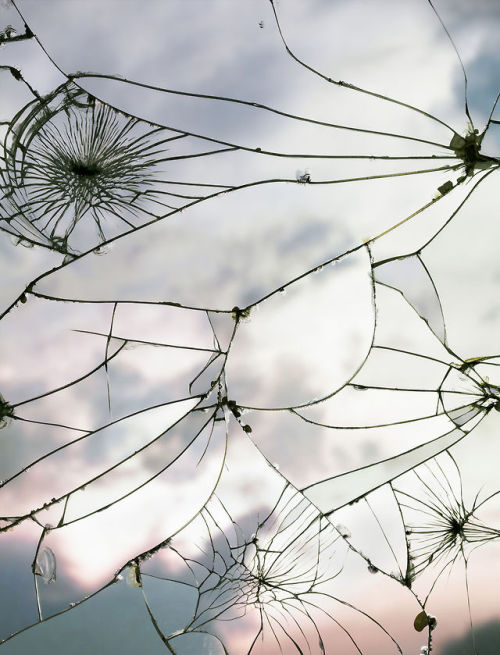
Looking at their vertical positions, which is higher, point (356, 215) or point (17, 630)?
point (356, 215)

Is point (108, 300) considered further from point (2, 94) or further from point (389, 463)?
point (389, 463)

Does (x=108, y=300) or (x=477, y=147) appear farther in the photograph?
(x=108, y=300)

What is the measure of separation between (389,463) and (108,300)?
18.6 inches

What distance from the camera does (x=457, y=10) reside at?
0.80m

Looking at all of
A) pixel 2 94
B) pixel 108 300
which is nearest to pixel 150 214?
pixel 108 300

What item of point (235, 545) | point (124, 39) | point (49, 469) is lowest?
point (235, 545)

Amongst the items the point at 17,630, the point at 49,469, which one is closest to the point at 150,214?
the point at 49,469

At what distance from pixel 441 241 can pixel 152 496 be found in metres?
0.54

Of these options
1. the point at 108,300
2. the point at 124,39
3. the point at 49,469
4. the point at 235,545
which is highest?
the point at 124,39

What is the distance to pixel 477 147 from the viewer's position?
0.79 meters

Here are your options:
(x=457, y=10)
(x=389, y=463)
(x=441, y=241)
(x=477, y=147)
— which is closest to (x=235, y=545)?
(x=389, y=463)

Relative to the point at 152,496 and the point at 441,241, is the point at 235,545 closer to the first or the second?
the point at 152,496

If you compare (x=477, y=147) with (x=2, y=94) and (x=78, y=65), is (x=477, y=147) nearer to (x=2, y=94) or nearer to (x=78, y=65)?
(x=78, y=65)

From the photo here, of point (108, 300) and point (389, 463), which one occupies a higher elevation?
point (108, 300)
